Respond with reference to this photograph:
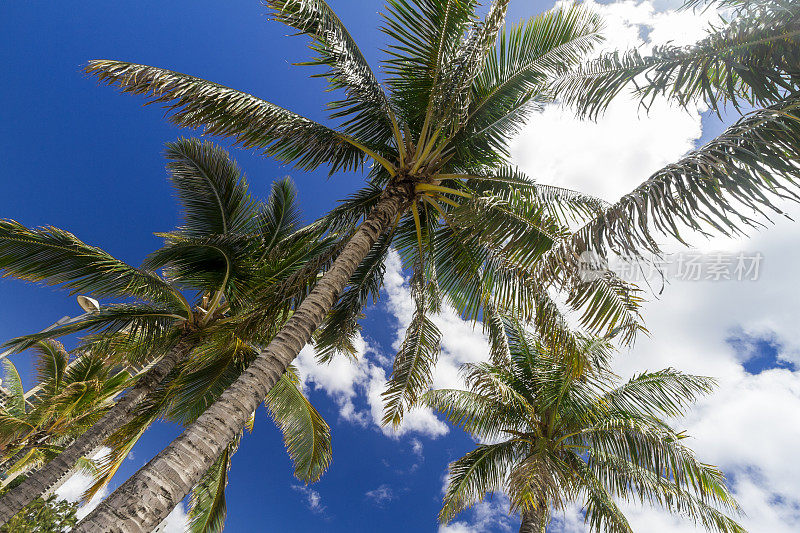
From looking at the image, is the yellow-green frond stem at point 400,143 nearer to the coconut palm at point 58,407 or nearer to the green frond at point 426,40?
the green frond at point 426,40

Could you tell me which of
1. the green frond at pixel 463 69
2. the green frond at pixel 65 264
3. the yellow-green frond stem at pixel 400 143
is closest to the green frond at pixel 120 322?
the green frond at pixel 65 264

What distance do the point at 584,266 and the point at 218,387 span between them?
687 cm

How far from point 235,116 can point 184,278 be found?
4540mm

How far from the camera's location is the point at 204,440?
2.81 meters

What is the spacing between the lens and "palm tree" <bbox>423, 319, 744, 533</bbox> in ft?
21.0

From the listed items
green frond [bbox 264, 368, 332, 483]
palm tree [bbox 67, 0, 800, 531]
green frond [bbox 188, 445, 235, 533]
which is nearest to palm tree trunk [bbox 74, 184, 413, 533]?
palm tree [bbox 67, 0, 800, 531]

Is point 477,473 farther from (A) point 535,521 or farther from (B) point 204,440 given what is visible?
(B) point 204,440

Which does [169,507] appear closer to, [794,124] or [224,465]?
[794,124]

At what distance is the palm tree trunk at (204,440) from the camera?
2240mm

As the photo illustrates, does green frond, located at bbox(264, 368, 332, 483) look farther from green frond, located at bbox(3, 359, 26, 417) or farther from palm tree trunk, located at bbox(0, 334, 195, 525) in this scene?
green frond, located at bbox(3, 359, 26, 417)

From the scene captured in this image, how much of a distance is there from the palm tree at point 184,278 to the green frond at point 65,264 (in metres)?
0.01

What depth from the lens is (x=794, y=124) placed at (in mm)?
2723

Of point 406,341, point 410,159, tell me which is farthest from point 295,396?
point 410,159

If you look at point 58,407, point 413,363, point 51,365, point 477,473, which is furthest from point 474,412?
point 51,365
